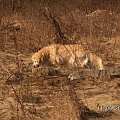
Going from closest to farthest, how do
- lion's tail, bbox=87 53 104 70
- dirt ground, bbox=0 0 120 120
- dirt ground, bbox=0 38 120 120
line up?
dirt ground, bbox=0 38 120 120 → dirt ground, bbox=0 0 120 120 → lion's tail, bbox=87 53 104 70

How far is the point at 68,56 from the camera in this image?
8.32 metres

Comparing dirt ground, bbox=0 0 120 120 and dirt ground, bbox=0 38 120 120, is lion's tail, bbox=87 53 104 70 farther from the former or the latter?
dirt ground, bbox=0 38 120 120

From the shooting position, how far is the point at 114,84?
6711 mm

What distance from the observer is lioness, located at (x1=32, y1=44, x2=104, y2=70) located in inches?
309

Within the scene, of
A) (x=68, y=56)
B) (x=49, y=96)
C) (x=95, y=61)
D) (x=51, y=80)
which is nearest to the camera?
(x=49, y=96)

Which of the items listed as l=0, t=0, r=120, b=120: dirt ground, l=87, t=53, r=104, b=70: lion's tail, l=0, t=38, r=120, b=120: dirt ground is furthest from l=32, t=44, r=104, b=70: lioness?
l=0, t=38, r=120, b=120: dirt ground

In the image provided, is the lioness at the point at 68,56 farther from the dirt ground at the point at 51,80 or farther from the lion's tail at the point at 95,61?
the dirt ground at the point at 51,80

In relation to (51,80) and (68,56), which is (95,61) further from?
(51,80)

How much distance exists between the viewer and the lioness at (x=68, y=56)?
7.85 m

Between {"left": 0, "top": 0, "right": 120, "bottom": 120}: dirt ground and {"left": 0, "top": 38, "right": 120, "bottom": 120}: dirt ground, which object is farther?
{"left": 0, "top": 0, "right": 120, "bottom": 120}: dirt ground

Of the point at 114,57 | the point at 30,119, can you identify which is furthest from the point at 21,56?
the point at 30,119

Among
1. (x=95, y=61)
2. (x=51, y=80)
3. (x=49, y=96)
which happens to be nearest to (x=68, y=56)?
(x=95, y=61)

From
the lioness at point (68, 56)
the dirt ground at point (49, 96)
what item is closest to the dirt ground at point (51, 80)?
the dirt ground at point (49, 96)

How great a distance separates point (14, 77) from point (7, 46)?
3433mm
